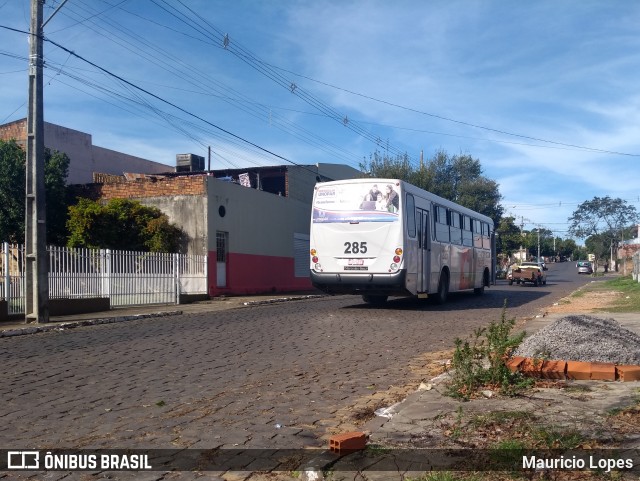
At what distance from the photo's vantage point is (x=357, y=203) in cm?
1667

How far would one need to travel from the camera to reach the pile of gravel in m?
7.03

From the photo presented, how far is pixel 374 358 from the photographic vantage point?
9.24 meters

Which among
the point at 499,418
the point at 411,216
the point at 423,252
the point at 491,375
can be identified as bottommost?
the point at 499,418

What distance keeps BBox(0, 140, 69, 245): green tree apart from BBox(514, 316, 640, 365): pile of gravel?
73.3 ft

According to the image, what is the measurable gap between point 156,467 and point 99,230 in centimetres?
2058

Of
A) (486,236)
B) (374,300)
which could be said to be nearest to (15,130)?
(374,300)

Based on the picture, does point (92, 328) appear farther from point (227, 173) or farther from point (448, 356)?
point (227, 173)

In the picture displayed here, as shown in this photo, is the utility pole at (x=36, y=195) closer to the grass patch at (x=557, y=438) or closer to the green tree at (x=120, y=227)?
the green tree at (x=120, y=227)

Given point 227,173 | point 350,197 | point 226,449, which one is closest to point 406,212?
point 350,197

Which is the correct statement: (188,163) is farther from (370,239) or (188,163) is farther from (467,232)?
(370,239)

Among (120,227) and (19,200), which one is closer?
(120,227)

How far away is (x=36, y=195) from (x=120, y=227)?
31.7ft

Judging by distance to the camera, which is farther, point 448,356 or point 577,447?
point 448,356

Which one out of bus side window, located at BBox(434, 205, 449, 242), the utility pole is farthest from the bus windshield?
the utility pole
